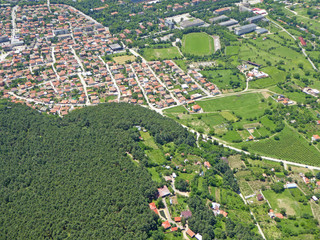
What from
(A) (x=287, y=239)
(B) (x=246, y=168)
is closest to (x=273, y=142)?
(B) (x=246, y=168)

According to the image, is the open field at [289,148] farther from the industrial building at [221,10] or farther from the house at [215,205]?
the industrial building at [221,10]

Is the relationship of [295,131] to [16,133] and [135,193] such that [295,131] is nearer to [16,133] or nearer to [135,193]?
[135,193]

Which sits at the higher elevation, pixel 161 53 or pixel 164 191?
pixel 161 53

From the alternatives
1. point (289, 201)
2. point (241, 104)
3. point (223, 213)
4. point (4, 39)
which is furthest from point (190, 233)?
point (4, 39)

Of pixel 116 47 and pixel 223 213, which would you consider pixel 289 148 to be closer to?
pixel 223 213

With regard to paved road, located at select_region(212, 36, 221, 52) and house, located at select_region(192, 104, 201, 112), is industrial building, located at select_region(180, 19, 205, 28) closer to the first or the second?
paved road, located at select_region(212, 36, 221, 52)

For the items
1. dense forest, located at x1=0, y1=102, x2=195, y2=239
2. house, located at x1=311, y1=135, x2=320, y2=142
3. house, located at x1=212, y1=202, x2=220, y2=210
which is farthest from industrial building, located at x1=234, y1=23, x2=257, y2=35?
house, located at x1=212, y1=202, x2=220, y2=210

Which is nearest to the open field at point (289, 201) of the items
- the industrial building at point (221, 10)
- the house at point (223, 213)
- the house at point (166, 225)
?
the house at point (223, 213)
